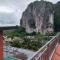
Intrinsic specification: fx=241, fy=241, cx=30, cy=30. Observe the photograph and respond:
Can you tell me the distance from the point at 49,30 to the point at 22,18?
6.92 metres

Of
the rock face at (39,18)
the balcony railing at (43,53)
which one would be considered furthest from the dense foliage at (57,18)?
the balcony railing at (43,53)

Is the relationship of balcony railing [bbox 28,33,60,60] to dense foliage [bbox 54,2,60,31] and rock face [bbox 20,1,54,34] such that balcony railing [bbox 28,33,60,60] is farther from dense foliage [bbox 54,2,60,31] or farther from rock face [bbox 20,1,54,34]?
dense foliage [bbox 54,2,60,31]

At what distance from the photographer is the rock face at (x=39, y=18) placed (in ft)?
137

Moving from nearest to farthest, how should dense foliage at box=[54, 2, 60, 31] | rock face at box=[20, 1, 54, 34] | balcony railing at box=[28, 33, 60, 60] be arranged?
1. balcony railing at box=[28, 33, 60, 60]
2. rock face at box=[20, 1, 54, 34]
3. dense foliage at box=[54, 2, 60, 31]

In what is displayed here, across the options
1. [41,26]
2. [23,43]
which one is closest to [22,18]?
[41,26]

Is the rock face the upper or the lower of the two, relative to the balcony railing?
upper

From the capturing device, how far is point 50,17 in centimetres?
4331

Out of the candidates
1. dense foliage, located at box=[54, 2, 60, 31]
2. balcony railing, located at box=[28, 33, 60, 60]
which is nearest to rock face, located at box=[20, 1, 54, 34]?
dense foliage, located at box=[54, 2, 60, 31]

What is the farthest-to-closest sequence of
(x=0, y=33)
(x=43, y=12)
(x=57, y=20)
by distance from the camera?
(x=57, y=20)
(x=43, y=12)
(x=0, y=33)

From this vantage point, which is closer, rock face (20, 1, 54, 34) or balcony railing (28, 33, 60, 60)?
balcony railing (28, 33, 60, 60)

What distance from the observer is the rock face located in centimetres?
4172

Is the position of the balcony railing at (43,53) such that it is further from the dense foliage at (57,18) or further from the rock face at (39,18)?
the dense foliage at (57,18)

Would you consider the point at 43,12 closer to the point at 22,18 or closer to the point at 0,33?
the point at 22,18

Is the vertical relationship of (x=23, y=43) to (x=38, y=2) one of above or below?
below
